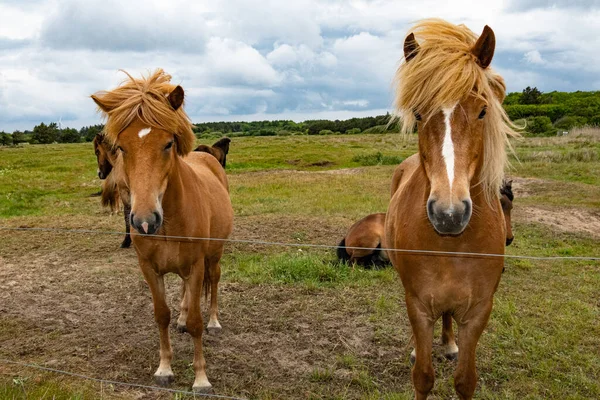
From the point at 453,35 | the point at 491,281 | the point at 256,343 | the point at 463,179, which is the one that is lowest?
the point at 256,343

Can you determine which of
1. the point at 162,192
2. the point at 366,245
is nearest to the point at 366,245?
Result: the point at 366,245

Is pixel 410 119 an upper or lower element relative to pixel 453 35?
lower

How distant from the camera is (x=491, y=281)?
2.87 meters

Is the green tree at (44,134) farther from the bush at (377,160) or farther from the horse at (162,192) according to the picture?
the horse at (162,192)

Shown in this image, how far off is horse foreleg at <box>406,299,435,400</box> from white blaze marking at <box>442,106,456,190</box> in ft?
3.55

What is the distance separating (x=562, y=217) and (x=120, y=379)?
9.69 meters

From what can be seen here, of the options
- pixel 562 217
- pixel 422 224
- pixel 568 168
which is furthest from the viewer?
pixel 568 168

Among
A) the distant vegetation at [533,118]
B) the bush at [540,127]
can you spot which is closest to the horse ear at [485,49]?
the distant vegetation at [533,118]

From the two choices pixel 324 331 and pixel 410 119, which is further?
pixel 324 331

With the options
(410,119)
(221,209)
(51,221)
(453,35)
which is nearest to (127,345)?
(221,209)

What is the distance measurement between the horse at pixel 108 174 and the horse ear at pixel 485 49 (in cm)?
598

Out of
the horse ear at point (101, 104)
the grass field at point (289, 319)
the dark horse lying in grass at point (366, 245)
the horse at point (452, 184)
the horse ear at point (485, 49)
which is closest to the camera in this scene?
the horse at point (452, 184)

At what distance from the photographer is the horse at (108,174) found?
7.78 metres

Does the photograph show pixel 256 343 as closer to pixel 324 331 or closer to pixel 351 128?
pixel 324 331
